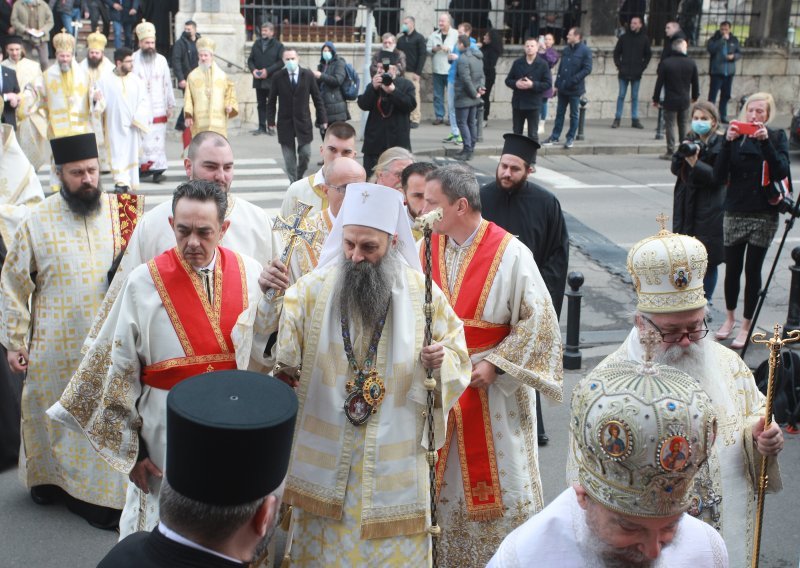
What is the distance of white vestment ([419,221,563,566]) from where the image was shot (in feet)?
17.1

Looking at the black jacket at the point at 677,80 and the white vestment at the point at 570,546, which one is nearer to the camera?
the white vestment at the point at 570,546

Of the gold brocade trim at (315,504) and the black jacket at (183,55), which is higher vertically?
the black jacket at (183,55)

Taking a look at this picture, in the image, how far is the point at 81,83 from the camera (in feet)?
48.7

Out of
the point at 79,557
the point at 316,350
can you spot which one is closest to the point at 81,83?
the point at 79,557

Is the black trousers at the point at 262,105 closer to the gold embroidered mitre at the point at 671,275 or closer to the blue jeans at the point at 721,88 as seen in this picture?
the blue jeans at the point at 721,88

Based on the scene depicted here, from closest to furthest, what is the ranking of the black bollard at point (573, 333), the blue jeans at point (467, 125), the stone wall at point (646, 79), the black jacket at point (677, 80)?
the black bollard at point (573, 333) → the blue jeans at point (467, 125) → the black jacket at point (677, 80) → the stone wall at point (646, 79)

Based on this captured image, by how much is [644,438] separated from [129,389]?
2.68m

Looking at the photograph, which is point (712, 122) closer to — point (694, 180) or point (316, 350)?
point (694, 180)

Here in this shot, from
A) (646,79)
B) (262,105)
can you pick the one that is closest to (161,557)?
(262,105)

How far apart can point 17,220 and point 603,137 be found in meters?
16.5

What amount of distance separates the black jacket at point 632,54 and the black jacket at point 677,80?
2577 millimetres

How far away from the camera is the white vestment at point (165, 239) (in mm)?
5297

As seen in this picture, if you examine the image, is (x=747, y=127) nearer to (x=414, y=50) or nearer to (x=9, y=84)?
(x=9, y=84)

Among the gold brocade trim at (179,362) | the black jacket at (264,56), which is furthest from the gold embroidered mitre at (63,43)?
the gold brocade trim at (179,362)
